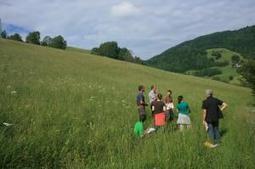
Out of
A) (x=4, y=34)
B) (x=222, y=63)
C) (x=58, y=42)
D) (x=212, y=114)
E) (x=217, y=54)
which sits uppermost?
(x=4, y=34)

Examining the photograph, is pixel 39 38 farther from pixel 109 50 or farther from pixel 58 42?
pixel 109 50

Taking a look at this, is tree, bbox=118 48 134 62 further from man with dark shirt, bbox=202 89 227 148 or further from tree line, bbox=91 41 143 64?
man with dark shirt, bbox=202 89 227 148

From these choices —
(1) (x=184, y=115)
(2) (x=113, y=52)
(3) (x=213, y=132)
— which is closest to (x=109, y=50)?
(2) (x=113, y=52)

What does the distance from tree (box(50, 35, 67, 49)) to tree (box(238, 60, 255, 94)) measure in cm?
8702

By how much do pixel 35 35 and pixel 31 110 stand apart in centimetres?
11977

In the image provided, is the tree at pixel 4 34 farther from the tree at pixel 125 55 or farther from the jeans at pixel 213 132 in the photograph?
the jeans at pixel 213 132

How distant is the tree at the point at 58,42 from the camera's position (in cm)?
12338

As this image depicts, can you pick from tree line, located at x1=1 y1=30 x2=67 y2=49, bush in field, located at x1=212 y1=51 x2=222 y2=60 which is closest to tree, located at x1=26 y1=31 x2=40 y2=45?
tree line, located at x1=1 y1=30 x2=67 y2=49

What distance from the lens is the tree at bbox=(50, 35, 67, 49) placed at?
123375 millimetres

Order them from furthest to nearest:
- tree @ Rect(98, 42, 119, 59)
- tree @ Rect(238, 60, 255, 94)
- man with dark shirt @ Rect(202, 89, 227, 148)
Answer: tree @ Rect(98, 42, 119, 59) < tree @ Rect(238, 60, 255, 94) < man with dark shirt @ Rect(202, 89, 227, 148)

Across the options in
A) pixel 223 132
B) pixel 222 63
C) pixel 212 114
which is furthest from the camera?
pixel 222 63

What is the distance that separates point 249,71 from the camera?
142 feet

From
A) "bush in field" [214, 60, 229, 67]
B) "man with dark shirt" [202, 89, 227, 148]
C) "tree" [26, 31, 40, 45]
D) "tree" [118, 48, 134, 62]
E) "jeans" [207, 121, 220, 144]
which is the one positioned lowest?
"jeans" [207, 121, 220, 144]

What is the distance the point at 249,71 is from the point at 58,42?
8950 centimetres
